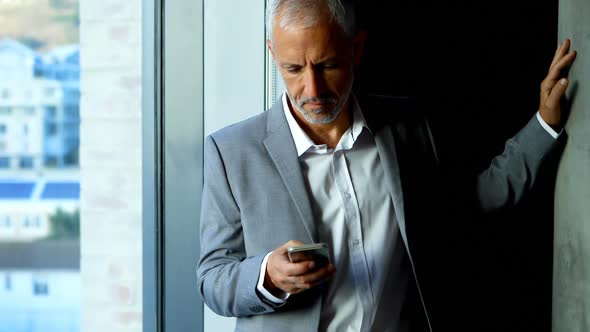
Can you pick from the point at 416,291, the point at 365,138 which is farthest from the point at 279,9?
the point at 416,291

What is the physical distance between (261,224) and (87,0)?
3.71 feet

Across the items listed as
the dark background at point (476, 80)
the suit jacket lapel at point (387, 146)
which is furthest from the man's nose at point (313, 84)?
the dark background at point (476, 80)

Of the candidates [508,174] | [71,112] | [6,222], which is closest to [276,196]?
[508,174]

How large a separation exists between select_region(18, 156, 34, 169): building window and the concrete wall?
1.59m

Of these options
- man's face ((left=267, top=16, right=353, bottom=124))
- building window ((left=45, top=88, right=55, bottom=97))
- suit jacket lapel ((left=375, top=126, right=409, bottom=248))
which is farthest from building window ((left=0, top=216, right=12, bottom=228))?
suit jacket lapel ((left=375, top=126, right=409, bottom=248))

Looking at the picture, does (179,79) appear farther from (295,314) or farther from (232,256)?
(295,314)

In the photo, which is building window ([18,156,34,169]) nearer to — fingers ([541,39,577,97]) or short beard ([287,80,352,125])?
short beard ([287,80,352,125])

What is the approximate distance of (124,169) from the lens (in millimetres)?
2428

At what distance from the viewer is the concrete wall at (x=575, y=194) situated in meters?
1.46

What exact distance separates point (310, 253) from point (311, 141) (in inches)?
15.1

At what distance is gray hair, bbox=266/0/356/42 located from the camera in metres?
1.61

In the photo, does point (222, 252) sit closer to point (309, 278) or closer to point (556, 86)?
point (309, 278)

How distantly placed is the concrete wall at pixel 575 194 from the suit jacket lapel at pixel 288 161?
576mm

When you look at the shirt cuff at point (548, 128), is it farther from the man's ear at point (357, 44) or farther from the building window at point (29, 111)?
the building window at point (29, 111)
